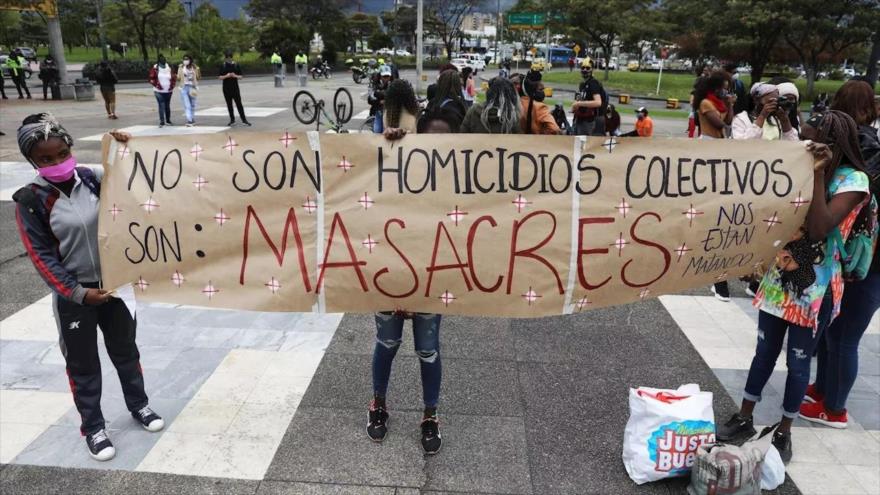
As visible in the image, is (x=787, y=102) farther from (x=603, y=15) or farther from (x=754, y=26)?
(x=603, y=15)

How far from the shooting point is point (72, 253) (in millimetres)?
2918

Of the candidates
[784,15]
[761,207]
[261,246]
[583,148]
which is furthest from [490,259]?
[784,15]

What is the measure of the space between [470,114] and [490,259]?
4.65 feet

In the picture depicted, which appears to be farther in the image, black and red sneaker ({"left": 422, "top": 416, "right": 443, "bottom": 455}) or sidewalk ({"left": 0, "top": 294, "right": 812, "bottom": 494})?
black and red sneaker ({"left": 422, "top": 416, "right": 443, "bottom": 455})

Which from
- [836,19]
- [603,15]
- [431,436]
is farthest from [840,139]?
[603,15]

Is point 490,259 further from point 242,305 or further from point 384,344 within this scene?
point 242,305

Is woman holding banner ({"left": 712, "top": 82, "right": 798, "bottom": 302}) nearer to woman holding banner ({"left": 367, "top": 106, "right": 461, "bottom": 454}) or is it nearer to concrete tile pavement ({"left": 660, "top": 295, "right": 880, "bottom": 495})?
concrete tile pavement ({"left": 660, "top": 295, "right": 880, "bottom": 495})

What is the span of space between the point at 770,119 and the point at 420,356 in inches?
146

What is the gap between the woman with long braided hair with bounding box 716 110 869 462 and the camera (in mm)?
2877

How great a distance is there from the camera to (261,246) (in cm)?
299

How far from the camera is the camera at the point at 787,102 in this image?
427 centimetres

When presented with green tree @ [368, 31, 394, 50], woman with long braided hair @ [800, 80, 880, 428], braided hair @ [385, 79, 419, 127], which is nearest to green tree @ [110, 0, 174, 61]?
green tree @ [368, 31, 394, 50]

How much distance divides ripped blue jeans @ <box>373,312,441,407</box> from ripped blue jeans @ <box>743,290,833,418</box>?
5.71 feet

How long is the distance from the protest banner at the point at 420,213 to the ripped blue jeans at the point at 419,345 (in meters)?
0.10
